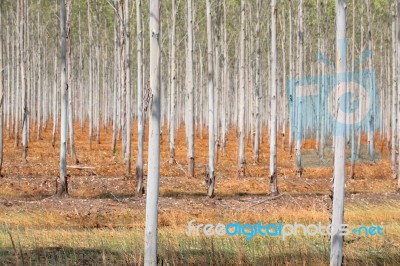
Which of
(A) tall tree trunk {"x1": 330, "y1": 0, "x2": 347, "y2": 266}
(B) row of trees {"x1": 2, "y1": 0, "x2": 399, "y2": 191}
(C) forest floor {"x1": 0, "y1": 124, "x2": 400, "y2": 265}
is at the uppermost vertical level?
(B) row of trees {"x1": 2, "y1": 0, "x2": 399, "y2": 191}

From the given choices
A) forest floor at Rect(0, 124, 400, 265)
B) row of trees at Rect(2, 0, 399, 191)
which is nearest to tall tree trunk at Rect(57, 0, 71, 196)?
forest floor at Rect(0, 124, 400, 265)

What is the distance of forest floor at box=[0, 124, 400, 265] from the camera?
7.49 m

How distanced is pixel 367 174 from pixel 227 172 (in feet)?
17.9

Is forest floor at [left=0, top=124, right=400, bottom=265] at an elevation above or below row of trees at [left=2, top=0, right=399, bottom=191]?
below

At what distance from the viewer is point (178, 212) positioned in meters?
12.3

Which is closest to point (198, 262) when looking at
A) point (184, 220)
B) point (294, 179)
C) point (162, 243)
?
point (162, 243)

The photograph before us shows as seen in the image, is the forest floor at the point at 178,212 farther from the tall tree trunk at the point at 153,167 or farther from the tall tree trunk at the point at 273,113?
the tall tree trunk at the point at 153,167

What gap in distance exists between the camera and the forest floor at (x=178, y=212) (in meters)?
7.49

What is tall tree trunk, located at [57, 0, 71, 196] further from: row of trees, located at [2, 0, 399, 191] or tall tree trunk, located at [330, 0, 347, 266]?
tall tree trunk, located at [330, 0, 347, 266]

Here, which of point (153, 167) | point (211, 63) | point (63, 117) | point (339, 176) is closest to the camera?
point (153, 167)

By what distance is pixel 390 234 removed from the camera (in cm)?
930

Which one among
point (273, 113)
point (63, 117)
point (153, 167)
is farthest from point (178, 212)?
point (153, 167)

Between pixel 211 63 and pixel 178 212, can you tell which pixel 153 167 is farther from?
pixel 211 63

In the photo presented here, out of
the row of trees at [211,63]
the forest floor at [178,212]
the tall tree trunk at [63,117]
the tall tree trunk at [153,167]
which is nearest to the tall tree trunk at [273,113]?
the row of trees at [211,63]
